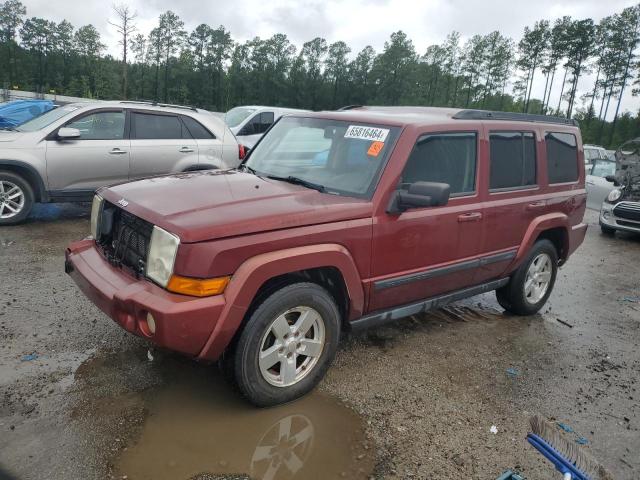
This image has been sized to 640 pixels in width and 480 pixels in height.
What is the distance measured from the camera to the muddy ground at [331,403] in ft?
8.79

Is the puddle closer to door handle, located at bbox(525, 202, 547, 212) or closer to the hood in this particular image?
the hood

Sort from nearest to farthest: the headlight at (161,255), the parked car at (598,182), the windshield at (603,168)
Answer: the headlight at (161,255)
the parked car at (598,182)
the windshield at (603,168)

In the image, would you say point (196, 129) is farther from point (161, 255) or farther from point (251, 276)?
point (251, 276)

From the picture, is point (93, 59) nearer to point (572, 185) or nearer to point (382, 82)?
point (382, 82)

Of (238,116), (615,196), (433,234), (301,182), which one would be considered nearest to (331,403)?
(433,234)

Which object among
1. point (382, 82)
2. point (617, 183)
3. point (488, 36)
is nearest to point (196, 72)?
point (382, 82)

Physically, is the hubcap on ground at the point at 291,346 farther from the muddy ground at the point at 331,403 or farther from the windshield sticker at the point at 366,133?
the windshield sticker at the point at 366,133

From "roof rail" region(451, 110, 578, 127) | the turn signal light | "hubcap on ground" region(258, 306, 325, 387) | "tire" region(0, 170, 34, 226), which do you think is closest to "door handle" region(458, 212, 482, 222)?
"roof rail" region(451, 110, 578, 127)

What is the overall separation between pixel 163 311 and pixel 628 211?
32.1 ft

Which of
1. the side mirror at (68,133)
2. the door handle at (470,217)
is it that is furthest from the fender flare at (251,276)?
the side mirror at (68,133)

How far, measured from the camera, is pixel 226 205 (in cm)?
298

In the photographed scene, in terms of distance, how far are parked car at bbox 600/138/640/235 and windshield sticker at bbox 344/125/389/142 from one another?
26.6ft

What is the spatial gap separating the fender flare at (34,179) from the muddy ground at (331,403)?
7.63 ft

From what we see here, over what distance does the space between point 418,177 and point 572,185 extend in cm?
234
